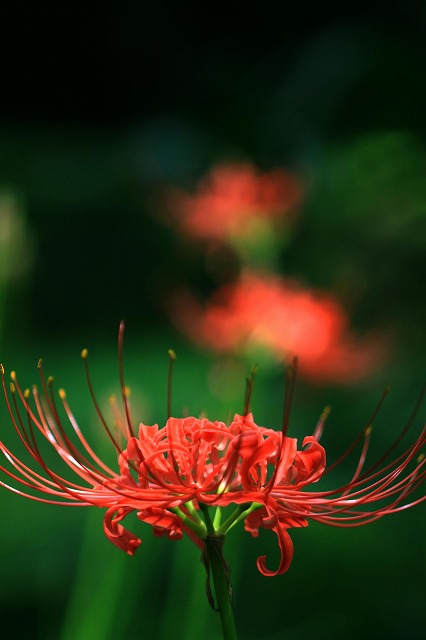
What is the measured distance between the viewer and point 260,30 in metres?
3.28

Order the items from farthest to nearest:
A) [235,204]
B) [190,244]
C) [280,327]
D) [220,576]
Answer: [190,244], [235,204], [280,327], [220,576]

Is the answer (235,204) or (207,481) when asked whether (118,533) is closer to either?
(207,481)

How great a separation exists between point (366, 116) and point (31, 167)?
1470 millimetres

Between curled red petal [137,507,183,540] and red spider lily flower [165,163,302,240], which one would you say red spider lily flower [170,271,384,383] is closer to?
red spider lily flower [165,163,302,240]

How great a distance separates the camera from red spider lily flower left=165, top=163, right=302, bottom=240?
4.52 feet

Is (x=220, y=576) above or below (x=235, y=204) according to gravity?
below

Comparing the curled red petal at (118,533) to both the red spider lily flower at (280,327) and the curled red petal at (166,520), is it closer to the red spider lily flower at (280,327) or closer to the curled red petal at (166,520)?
the curled red petal at (166,520)

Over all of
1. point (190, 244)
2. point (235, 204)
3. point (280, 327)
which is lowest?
point (280, 327)

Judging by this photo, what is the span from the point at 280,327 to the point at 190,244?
1.01m

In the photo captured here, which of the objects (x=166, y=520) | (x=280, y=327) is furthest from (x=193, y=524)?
(x=280, y=327)

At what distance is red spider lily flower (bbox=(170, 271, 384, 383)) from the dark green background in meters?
0.09

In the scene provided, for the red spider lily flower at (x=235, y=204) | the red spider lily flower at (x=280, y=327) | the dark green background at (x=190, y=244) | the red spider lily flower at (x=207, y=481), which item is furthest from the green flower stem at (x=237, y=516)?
the red spider lily flower at (x=235, y=204)

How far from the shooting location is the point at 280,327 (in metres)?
1.16

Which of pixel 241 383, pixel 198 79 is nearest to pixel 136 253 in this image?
pixel 198 79
